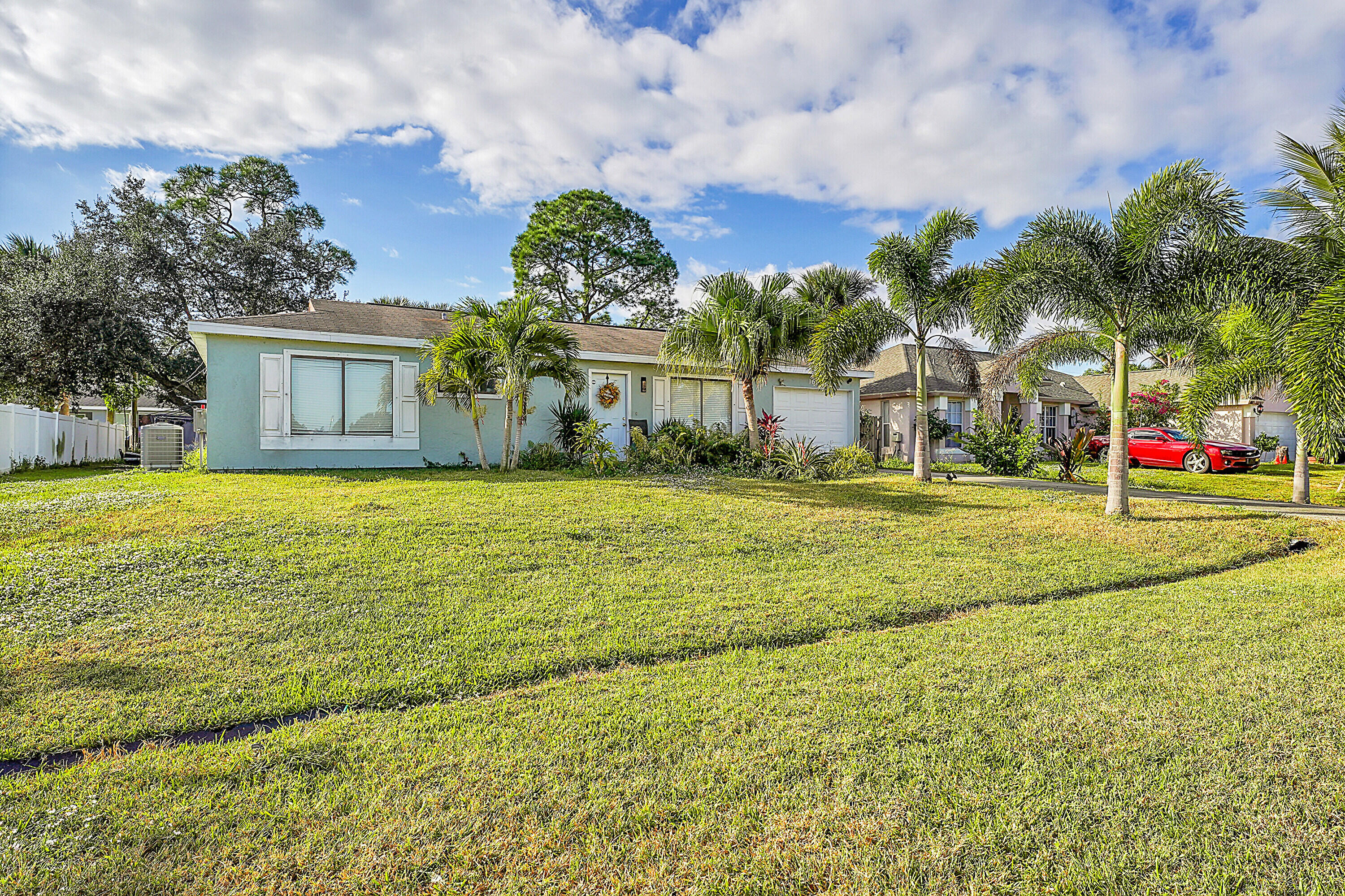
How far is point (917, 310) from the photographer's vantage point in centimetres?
1182

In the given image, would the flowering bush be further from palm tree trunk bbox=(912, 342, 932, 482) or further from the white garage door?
palm tree trunk bbox=(912, 342, 932, 482)

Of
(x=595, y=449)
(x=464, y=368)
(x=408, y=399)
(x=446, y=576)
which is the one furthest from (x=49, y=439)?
(x=446, y=576)

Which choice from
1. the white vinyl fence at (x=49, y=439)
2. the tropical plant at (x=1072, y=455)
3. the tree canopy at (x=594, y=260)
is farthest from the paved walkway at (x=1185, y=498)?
the tree canopy at (x=594, y=260)

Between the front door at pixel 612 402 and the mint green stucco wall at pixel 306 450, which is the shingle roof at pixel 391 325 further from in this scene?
the front door at pixel 612 402

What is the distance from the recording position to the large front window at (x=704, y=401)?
15.6m

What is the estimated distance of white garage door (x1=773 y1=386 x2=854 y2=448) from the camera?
16.9 metres

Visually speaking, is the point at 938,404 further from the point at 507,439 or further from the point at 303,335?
the point at 303,335

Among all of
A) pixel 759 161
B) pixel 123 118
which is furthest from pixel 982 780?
pixel 123 118

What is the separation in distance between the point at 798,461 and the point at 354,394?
8718mm

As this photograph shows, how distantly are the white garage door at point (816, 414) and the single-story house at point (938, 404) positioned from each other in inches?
91.6

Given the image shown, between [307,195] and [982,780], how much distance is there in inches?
1222

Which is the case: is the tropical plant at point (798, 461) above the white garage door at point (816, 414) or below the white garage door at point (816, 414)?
below

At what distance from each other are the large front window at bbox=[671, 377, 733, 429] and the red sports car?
10091mm

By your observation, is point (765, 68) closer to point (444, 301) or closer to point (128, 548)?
point (128, 548)
